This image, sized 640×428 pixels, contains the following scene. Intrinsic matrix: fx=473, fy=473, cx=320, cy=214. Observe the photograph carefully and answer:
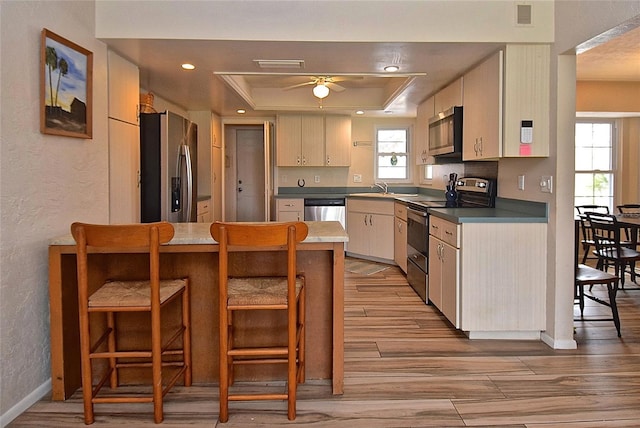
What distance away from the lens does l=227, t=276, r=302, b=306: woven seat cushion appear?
224 cm

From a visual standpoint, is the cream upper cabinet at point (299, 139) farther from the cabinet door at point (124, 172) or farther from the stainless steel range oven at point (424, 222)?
the cabinet door at point (124, 172)

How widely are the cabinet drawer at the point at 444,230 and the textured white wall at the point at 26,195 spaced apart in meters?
2.50

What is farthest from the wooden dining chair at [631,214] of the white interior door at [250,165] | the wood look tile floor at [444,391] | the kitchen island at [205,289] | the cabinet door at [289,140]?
the white interior door at [250,165]

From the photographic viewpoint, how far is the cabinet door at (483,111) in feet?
11.0

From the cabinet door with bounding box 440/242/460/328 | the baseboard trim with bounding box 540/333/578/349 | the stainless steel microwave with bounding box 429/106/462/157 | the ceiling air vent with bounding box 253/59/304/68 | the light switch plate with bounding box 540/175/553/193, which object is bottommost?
the baseboard trim with bounding box 540/333/578/349

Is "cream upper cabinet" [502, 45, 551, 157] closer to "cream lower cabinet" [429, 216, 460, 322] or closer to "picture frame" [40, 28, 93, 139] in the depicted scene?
"cream lower cabinet" [429, 216, 460, 322]

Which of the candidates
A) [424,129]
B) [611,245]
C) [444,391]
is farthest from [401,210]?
[444,391]

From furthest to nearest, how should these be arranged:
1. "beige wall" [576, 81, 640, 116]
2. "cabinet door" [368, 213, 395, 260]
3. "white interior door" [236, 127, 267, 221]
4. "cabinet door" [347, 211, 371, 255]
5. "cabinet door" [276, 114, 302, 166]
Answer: "white interior door" [236, 127, 267, 221] → "cabinet door" [276, 114, 302, 166] → "cabinet door" [347, 211, 371, 255] → "cabinet door" [368, 213, 395, 260] → "beige wall" [576, 81, 640, 116]

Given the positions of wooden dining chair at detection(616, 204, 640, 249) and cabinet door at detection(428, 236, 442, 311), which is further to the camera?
wooden dining chair at detection(616, 204, 640, 249)

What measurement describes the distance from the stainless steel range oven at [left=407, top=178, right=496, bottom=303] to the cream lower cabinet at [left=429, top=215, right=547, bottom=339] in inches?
33.2

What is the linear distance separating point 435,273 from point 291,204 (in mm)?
3090

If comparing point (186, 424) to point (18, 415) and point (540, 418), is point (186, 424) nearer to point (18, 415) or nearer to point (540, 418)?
point (18, 415)

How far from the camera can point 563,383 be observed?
8.72ft

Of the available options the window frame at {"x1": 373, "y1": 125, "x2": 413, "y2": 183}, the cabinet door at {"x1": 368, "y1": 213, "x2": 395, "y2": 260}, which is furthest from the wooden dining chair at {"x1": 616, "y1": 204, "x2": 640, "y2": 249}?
the window frame at {"x1": 373, "y1": 125, "x2": 413, "y2": 183}
